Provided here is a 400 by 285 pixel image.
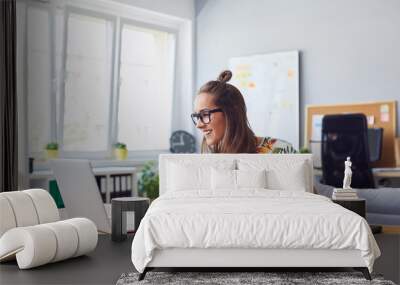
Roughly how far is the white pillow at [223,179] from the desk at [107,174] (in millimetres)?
2342

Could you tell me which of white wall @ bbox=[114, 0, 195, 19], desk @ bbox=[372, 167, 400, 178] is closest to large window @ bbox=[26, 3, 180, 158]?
white wall @ bbox=[114, 0, 195, 19]

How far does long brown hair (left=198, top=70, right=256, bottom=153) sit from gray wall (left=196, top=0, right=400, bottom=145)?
2025 mm

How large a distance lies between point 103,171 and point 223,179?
2506mm

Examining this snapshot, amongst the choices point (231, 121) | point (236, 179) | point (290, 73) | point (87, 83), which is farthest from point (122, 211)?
point (290, 73)

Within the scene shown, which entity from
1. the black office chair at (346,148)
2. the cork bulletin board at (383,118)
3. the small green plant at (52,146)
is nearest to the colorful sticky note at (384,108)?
the cork bulletin board at (383,118)

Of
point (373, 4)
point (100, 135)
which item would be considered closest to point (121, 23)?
point (100, 135)

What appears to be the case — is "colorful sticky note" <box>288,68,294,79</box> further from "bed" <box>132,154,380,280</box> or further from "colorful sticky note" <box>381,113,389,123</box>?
"bed" <box>132,154,380,280</box>

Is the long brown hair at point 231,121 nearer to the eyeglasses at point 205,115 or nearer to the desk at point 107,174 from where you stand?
the eyeglasses at point 205,115

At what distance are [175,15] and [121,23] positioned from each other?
898 millimetres

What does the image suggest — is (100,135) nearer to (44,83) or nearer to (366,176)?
(44,83)

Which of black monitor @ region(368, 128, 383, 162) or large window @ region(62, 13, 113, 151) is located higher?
large window @ region(62, 13, 113, 151)

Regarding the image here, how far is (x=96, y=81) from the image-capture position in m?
7.87

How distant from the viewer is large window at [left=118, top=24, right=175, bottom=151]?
327 inches

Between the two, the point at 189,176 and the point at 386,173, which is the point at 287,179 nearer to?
the point at 189,176
